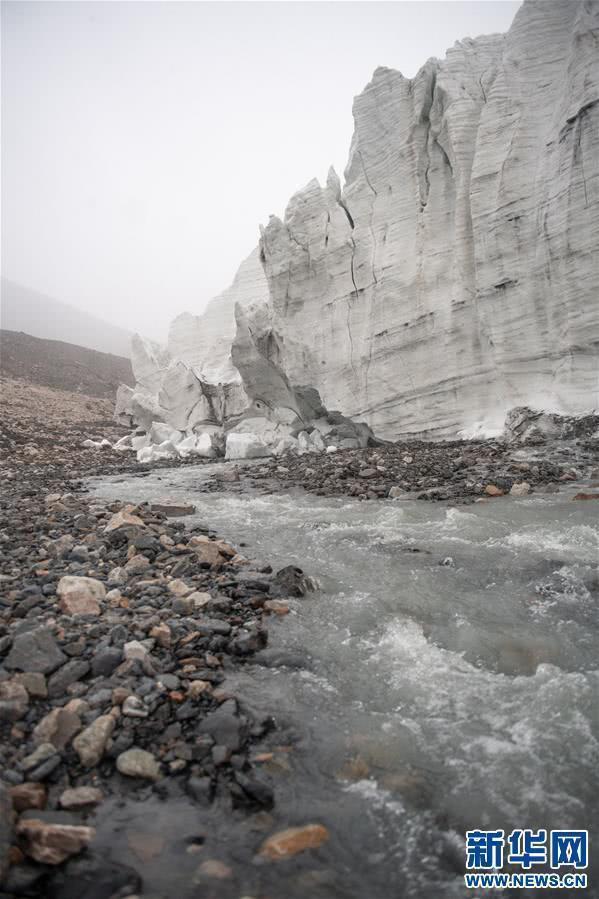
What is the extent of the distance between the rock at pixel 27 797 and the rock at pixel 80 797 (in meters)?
0.10

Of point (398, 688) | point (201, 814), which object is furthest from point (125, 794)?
point (398, 688)

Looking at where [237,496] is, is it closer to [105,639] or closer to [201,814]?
[105,639]

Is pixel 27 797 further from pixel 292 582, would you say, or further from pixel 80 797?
pixel 292 582

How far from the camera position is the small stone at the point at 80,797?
241 centimetres

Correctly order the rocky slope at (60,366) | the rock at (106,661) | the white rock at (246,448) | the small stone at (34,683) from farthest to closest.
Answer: the rocky slope at (60,366) < the white rock at (246,448) < the rock at (106,661) < the small stone at (34,683)

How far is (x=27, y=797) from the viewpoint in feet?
7.74

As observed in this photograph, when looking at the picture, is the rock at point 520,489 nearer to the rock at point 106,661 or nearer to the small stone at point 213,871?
the rock at point 106,661

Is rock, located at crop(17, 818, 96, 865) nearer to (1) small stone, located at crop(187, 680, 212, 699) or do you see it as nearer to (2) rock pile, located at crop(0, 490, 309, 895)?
(2) rock pile, located at crop(0, 490, 309, 895)

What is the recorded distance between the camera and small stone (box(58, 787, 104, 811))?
2.41 m

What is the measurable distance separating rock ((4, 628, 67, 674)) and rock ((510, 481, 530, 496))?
25.4ft

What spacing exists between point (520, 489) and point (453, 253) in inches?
386

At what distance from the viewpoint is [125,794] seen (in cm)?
255

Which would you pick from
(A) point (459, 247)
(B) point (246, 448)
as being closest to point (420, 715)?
(A) point (459, 247)

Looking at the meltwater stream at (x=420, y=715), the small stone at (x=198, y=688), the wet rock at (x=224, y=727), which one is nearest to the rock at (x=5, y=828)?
the meltwater stream at (x=420, y=715)
